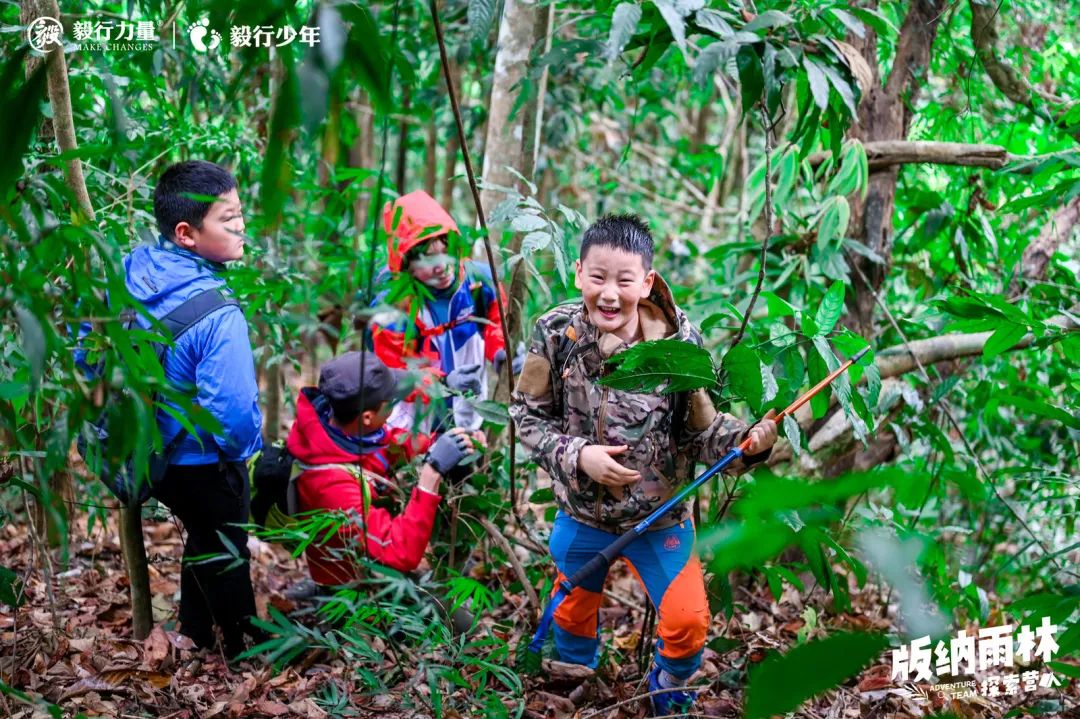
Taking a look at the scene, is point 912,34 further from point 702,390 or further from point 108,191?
point 108,191

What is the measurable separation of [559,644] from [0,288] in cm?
181

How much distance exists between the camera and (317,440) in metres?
2.96

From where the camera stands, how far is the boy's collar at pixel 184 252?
2.65 metres

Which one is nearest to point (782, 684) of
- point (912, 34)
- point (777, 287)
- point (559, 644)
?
point (559, 644)

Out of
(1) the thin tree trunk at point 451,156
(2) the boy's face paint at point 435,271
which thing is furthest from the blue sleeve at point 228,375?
(1) the thin tree trunk at point 451,156

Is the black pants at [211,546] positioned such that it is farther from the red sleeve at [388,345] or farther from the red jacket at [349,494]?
the red sleeve at [388,345]

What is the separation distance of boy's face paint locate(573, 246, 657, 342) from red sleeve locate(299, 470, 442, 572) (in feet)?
2.75

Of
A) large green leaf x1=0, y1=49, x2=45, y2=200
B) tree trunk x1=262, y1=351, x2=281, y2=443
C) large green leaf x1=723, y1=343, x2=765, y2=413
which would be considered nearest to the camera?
large green leaf x1=0, y1=49, x2=45, y2=200

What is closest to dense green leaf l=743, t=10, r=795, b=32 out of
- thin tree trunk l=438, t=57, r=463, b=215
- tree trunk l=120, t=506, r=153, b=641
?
tree trunk l=120, t=506, r=153, b=641

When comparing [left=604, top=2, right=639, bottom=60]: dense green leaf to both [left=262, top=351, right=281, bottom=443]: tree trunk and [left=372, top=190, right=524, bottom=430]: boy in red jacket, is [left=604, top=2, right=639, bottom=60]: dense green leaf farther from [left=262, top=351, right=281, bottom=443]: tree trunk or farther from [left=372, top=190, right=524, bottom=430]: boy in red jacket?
[left=262, top=351, right=281, bottom=443]: tree trunk

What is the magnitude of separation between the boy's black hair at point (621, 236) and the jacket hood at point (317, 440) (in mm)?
1042

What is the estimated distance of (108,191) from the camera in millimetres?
2869

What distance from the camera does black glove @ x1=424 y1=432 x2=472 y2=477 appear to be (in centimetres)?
286

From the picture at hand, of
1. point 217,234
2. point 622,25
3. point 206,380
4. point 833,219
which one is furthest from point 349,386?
point 833,219
